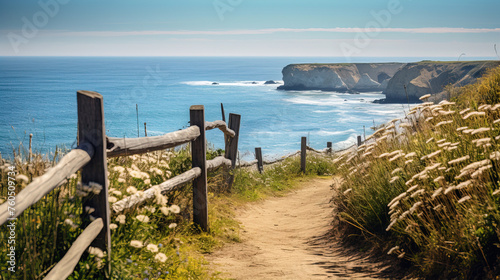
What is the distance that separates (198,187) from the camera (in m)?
5.96

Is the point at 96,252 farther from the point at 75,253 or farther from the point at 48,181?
the point at 48,181

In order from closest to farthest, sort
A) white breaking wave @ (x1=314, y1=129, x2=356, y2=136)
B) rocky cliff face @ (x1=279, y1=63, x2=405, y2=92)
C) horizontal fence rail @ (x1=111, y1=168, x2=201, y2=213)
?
horizontal fence rail @ (x1=111, y1=168, x2=201, y2=213), white breaking wave @ (x1=314, y1=129, x2=356, y2=136), rocky cliff face @ (x1=279, y1=63, x2=405, y2=92)

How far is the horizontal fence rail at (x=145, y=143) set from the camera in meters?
3.60

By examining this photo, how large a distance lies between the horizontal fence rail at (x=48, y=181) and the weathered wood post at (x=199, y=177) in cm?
271

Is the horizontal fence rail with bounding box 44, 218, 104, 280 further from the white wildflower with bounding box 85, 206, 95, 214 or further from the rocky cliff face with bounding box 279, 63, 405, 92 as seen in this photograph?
the rocky cliff face with bounding box 279, 63, 405, 92

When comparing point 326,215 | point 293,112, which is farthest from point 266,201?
point 293,112

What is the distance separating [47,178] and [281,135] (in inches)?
2661

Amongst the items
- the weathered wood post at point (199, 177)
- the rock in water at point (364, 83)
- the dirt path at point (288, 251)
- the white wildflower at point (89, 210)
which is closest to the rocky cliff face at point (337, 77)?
the rock in water at point (364, 83)

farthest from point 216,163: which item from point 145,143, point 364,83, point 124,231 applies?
point 364,83

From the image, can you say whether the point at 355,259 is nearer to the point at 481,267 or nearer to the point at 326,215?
the point at 481,267

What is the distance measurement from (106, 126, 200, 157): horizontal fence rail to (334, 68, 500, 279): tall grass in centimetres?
245

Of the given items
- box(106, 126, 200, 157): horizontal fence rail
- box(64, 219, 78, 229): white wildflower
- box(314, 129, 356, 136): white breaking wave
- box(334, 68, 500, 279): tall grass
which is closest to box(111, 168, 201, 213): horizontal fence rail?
box(106, 126, 200, 157): horizontal fence rail

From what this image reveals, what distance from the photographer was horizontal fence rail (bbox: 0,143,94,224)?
2215mm

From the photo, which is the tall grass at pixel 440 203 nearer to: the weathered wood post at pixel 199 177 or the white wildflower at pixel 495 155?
the white wildflower at pixel 495 155
